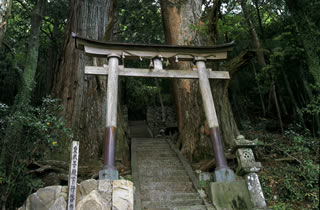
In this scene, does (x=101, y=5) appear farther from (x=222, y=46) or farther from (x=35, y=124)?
(x=35, y=124)

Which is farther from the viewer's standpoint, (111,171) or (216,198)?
(216,198)

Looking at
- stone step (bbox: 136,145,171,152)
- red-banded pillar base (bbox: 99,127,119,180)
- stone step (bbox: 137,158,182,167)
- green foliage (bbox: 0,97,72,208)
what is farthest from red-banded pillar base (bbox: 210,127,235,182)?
stone step (bbox: 136,145,171,152)

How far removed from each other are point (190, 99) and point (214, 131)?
2.71m

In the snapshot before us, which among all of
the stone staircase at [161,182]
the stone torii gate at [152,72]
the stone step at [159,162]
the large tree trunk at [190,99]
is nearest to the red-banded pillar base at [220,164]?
the stone torii gate at [152,72]

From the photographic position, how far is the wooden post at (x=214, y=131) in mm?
4129

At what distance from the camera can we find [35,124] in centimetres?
374

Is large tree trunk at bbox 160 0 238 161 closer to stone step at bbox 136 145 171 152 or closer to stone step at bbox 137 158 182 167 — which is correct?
stone step at bbox 137 158 182 167

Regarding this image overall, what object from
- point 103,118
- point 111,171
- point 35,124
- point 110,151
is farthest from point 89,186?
point 103,118

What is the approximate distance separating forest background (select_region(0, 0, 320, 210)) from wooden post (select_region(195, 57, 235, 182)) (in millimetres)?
924

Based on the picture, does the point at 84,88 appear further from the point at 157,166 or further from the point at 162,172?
the point at 162,172

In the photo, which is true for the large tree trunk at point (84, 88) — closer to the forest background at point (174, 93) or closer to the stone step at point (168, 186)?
the forest background at point (174, 93)

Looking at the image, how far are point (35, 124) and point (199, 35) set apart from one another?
5.33 metres

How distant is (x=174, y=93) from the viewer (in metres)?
8.02

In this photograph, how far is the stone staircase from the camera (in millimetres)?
4406
